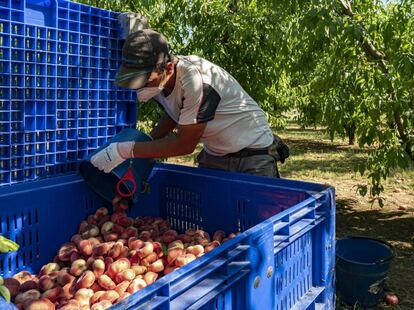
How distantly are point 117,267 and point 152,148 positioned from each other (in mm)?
558

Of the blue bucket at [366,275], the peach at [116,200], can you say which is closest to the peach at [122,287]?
the peach at [116,200]

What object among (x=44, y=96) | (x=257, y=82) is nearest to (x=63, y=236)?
(x=44, y=96)

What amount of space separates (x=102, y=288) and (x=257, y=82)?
11.5ft

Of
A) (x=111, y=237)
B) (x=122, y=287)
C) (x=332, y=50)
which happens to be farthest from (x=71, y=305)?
(x=332, y=50)

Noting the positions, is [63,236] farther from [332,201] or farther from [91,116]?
[332,201]

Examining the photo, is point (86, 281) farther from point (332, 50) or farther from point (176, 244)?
point (332, 50)

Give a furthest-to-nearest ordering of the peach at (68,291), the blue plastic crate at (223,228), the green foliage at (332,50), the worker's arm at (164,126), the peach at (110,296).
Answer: the green foliage at (332,50) → the worker's arm at (164,126) → the peach at (68,291) → the peach at (110,296) → the blue plastic crate at (223,228)

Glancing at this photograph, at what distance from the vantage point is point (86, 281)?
72.8 inches

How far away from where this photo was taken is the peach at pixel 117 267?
1923mm

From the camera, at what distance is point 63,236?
2256 mm

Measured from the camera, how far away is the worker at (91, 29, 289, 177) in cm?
210

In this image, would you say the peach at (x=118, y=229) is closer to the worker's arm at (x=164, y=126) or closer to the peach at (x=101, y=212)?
the peach at (x=101, y=212)

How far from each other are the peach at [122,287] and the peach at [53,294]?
0.71 feet

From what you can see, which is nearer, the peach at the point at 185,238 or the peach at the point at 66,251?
the peach at the point at 66,251
